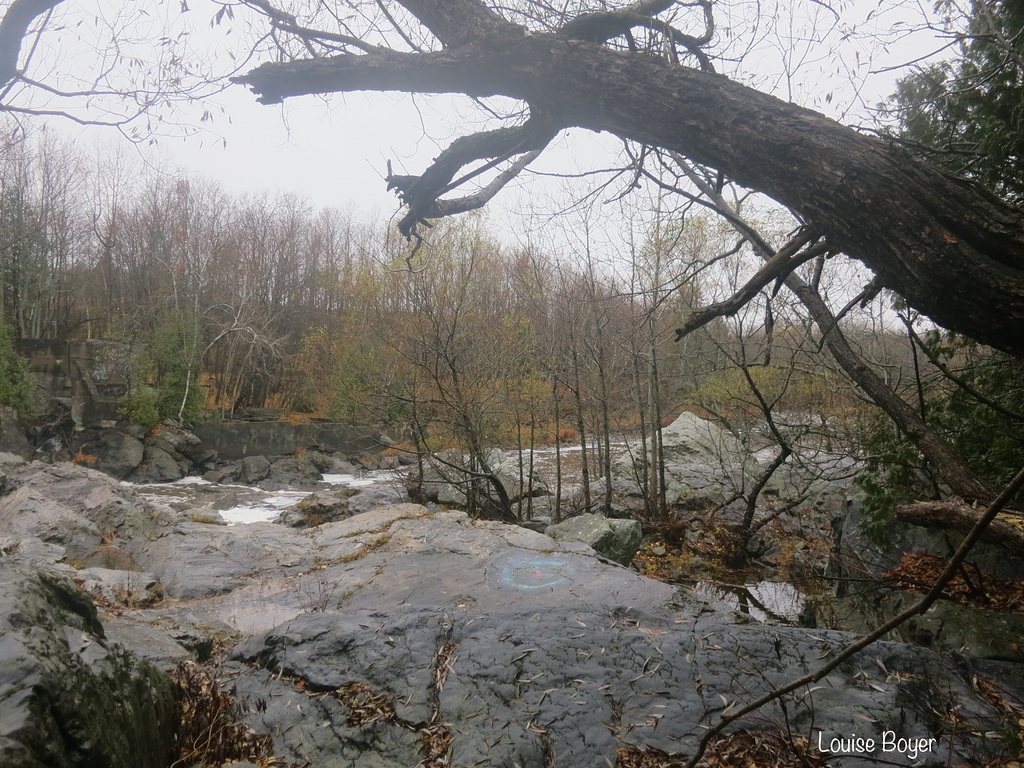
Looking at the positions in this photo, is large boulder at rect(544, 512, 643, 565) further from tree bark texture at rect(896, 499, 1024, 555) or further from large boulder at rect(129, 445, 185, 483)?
large boulder at rect(129, 445, 185, 483)

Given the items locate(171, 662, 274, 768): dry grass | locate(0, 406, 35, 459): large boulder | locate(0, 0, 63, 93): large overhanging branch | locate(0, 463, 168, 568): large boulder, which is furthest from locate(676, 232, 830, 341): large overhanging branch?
locate(0, 406, 35, 459): large boulder

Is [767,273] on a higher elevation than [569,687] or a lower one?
higher

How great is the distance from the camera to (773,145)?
2414 mm

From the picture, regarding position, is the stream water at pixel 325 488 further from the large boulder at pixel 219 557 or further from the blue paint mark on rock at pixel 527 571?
the blue paint mark on rock at pixel 527 571

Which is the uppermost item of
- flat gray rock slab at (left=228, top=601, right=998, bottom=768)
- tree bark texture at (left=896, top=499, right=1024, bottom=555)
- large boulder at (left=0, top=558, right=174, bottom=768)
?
tree bark texture at (left=896, top=499, right=1024, bottom=555)

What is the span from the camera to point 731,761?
2316mm

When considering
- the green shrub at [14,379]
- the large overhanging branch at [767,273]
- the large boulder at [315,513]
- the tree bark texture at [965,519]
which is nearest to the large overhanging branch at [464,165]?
the large overhanging branch at [767,273]

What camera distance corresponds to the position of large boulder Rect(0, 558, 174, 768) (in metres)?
1.54

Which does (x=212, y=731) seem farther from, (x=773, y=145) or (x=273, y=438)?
(x=273, y=438)

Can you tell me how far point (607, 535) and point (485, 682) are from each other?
5662mm

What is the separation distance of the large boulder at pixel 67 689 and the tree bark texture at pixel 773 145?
2726 millimetres

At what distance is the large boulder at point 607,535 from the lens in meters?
8.30

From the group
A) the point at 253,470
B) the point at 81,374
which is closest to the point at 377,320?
the point at 253,470

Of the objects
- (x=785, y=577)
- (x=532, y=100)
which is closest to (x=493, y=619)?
(x=532, y=100)
